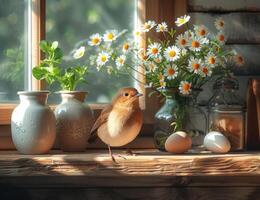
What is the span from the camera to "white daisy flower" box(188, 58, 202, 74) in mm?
1880

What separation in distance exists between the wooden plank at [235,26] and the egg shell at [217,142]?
0.38 meters

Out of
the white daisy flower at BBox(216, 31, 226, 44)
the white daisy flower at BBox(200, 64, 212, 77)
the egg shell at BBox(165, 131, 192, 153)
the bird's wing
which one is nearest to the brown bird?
the bird's wing

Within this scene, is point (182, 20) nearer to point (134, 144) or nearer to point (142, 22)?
point (142, 22)

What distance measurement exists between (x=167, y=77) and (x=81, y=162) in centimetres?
38

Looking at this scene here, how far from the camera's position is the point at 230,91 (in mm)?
1998

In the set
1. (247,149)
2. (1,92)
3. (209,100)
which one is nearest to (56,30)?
(1,92)

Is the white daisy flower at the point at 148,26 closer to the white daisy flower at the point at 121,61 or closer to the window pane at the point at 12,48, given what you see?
the white daisy flower at the point at 121,61

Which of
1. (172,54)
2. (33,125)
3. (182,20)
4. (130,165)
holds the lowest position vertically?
(130,165)

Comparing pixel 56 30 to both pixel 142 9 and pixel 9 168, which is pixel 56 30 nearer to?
pixel 142 9

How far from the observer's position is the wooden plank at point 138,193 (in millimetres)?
2051

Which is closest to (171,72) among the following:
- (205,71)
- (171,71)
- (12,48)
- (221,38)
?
(171,71)

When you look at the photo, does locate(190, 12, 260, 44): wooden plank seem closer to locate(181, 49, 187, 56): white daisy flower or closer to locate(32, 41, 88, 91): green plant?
locate(181, 49, 187, 56): white daisy flower

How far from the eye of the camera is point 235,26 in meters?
2.10

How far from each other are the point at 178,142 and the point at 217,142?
0.42ft
